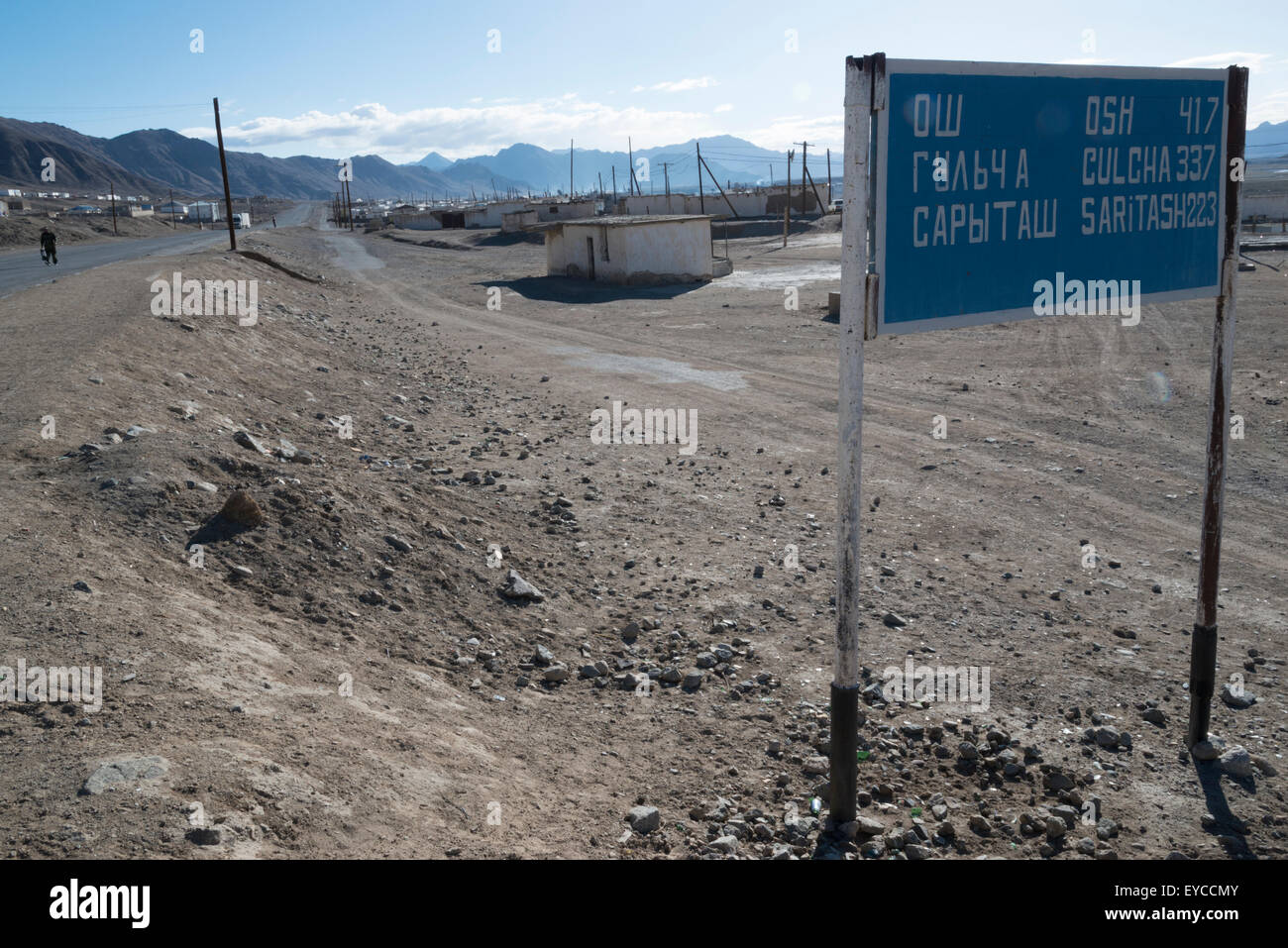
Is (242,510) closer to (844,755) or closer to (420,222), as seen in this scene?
(844,755)

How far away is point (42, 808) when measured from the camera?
9.98ft

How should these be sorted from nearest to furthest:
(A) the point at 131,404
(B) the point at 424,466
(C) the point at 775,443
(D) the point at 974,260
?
(D) the point at 974,260, (A) the point at 131,404, (B) the point at 424,466, (C) the point at 775,443

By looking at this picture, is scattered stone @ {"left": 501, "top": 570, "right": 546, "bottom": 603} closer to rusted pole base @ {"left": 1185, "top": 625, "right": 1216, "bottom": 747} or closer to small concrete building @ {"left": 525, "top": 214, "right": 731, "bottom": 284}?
rusted pole base @ {"left": 1185, "top": 625, "right": 1216, "bottom": 747}

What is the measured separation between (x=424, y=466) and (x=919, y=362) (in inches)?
364

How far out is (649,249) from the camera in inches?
1192

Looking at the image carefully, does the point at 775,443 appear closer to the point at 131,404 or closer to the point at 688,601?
the point at 688,601

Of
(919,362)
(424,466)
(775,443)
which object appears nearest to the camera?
(424,466)

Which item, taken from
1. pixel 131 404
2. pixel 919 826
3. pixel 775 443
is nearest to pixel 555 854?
pixel 919 826

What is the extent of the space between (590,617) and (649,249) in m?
25.4

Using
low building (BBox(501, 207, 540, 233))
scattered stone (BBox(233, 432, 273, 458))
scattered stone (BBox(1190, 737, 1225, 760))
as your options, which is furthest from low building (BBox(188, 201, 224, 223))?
scattered stone (BBox(1190, 737, 1225, 760))

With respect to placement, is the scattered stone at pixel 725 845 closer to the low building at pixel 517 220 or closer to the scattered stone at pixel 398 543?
the scattered stone at pixel 398 543

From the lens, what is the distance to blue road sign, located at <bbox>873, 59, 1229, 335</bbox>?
3.60 meters

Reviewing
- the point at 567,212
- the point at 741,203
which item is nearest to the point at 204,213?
the point at 567,212
